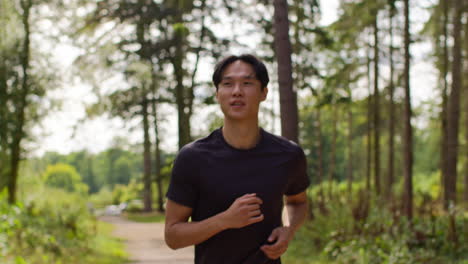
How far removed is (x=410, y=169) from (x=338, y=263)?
4239 mm

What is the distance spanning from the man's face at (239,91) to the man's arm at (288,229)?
2.04 ft

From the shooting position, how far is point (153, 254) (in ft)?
39.9

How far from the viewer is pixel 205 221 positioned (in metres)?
2.37

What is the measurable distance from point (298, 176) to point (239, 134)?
464 millimetres

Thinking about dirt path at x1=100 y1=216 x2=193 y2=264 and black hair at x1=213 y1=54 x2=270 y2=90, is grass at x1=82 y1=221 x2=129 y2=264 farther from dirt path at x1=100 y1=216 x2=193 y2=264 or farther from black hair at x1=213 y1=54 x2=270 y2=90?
black hair at x1=213 y1=54 x2=270 y2=90

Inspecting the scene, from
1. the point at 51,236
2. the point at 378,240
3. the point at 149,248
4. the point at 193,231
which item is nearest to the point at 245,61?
the point at 193,231

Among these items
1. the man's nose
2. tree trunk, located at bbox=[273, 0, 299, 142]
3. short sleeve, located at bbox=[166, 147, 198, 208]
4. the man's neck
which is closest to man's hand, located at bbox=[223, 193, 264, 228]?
short sleeve, located at bbox=[166, 147, 198, 208]

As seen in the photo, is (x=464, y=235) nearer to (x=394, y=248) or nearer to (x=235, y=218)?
(x=394, y=248)

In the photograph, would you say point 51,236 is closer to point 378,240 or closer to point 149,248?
point 149,248

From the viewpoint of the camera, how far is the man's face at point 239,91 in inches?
100

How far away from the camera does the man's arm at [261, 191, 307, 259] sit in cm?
246

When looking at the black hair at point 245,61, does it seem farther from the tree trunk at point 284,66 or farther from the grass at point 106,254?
the grass at point 106,254

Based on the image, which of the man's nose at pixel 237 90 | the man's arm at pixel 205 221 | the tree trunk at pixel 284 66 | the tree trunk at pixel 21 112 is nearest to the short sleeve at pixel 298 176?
the man's arm at pixel 205 221

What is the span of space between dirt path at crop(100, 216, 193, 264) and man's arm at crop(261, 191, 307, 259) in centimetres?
793
